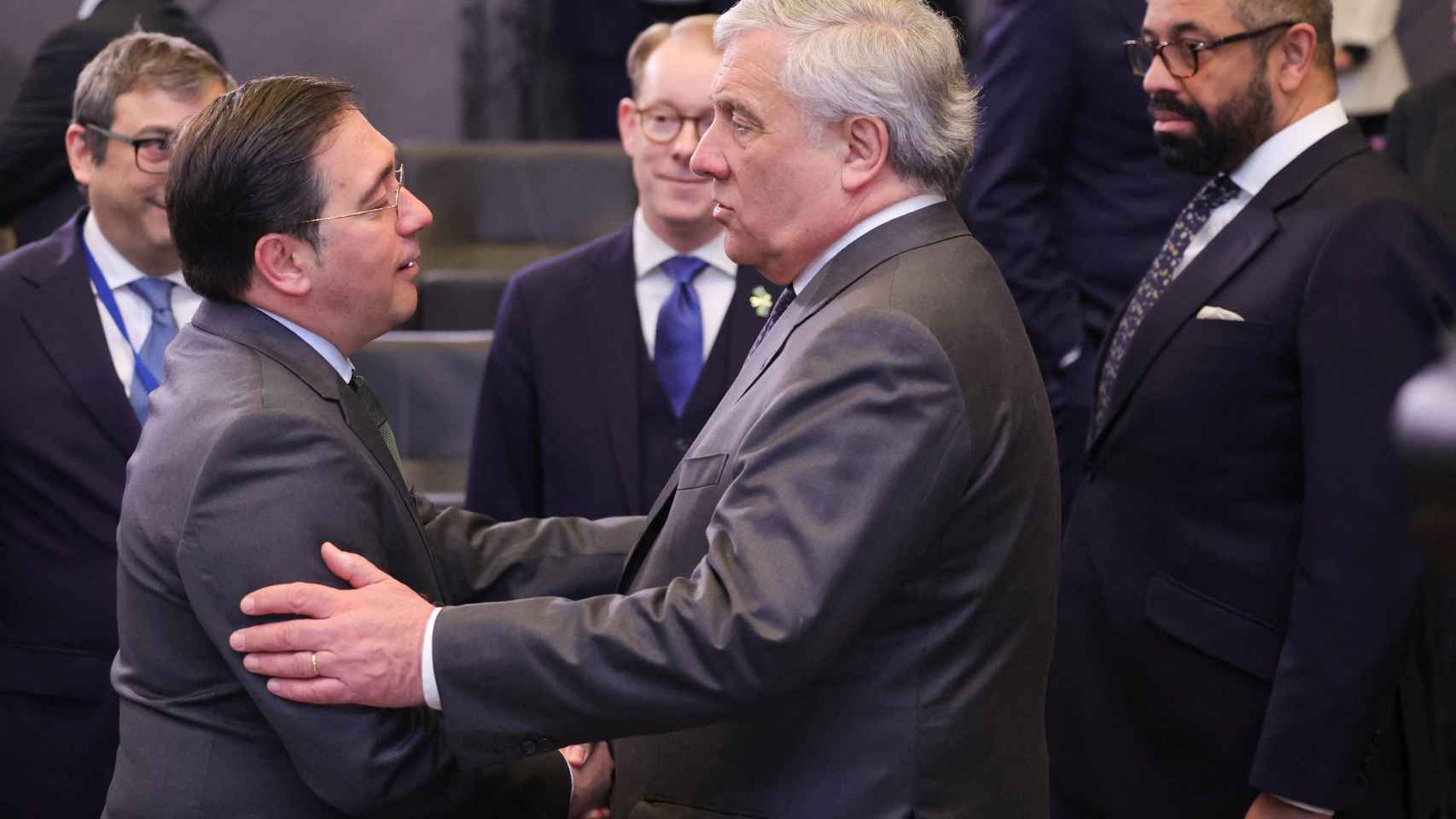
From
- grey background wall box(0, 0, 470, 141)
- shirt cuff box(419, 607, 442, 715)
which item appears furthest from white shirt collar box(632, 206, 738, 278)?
grey background wall box(0, 0, 470, 141)

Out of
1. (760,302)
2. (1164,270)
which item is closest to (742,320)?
(760,302)

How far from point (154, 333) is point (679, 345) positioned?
36.6 inches

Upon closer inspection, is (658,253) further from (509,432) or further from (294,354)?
(294,354)

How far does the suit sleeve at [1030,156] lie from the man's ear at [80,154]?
1877 mm

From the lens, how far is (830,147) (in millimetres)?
1933

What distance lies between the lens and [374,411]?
214cm

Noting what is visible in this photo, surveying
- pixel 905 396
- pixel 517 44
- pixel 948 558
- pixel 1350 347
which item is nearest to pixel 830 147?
pixel 905 396

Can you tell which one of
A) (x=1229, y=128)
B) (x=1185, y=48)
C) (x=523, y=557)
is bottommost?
(x=523, y=557)

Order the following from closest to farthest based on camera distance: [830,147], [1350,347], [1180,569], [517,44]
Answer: [830,147] < [1350,347] < [1180,569] < [517,44]

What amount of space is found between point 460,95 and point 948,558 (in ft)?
16.0

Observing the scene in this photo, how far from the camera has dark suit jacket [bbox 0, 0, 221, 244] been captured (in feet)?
12.6

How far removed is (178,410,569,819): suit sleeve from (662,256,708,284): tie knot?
4.10 ft

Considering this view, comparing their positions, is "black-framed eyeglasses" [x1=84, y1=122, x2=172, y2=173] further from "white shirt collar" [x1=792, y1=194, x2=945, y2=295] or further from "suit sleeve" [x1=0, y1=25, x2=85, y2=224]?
"white shirt collar" [x1=792, y1=194, x2=945, y2=295]

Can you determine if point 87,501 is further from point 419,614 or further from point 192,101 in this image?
point 419,614
